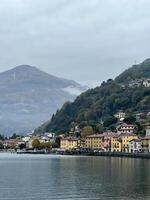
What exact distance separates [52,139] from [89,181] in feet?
417

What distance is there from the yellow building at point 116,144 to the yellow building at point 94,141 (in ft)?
15.2

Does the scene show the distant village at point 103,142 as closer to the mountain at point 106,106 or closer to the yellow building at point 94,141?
the yellow building at point 94,141

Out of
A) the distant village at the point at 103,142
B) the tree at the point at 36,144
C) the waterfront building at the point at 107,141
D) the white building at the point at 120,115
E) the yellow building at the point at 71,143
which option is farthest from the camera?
the tree at the point at 36,144

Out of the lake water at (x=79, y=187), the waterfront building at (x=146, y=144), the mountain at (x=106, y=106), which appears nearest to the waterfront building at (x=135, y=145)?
the waterfront building at (x=146, y=144)

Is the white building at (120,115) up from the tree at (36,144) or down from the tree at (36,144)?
up

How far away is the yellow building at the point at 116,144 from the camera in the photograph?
458 ft

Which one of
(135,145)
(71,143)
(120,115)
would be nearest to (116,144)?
(135,145)

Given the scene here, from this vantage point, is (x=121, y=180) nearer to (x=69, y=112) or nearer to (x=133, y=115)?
(x=133, y=115)

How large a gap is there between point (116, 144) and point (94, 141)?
953 cm

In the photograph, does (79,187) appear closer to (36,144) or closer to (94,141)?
(94,141)

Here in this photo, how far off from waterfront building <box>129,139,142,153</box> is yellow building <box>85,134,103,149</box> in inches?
570

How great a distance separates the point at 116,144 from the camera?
140375 millimetres

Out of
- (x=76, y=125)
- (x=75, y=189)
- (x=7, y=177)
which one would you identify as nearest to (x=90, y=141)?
(x=76, y=125)

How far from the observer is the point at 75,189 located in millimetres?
44688
